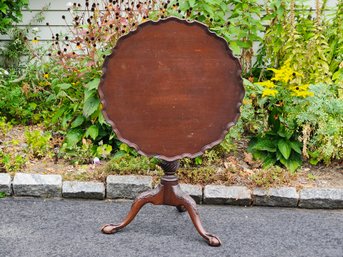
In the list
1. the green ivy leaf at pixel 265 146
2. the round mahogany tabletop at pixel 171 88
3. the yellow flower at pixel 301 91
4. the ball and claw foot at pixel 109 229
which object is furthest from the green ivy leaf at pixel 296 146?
the ball and claw foot at pixel 109 229

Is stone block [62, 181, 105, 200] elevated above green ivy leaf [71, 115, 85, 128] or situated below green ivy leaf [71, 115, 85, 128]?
below

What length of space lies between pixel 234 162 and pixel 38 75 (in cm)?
236

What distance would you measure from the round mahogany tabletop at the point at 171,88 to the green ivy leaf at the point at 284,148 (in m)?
1.20

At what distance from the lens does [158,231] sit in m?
4.10

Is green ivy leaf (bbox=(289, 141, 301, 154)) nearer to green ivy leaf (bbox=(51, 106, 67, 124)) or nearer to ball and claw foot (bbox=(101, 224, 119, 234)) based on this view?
ball and claw foot (bbox=(101, 224, 119, 234))

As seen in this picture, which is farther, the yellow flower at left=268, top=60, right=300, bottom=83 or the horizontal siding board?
the horizontal siding board

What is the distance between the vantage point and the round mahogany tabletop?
3.78 m

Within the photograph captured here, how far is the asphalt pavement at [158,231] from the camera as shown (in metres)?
3.82

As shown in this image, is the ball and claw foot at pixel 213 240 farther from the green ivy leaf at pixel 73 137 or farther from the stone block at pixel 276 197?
the green ivy leaf at pixel 73 137

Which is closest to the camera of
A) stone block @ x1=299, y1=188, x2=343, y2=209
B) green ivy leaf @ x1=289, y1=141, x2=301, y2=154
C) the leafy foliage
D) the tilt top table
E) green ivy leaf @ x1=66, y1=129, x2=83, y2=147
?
the tilt top table

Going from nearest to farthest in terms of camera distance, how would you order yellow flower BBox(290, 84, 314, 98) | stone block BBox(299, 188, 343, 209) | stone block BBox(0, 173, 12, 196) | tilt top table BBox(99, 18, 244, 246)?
tilt top table BBox(99, 18, 244, 246)
stone block BBox(299, 188, 343, 209)
stone block BBox(0, 173, 12, 196)
yellow flower BBox(290, 84, 314, 98)

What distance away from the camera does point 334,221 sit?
435cm

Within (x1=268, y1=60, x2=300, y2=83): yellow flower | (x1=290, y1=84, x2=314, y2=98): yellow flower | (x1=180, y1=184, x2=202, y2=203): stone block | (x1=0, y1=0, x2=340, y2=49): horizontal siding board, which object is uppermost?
(x1=0, y1=0, x2=340, y2=49): horizontal siding board

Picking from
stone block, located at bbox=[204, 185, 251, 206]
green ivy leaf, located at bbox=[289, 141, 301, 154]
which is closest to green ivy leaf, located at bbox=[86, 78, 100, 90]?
stone block, located at bbox=[204, 185, 251, 206]
